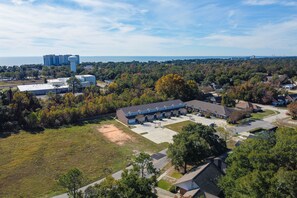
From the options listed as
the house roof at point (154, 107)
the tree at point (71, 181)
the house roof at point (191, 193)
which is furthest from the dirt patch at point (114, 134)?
the tree at point (71, 181)

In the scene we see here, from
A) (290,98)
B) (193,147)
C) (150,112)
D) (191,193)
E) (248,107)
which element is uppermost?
(290,98)

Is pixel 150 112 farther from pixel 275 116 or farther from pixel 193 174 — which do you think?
pixel 193 174

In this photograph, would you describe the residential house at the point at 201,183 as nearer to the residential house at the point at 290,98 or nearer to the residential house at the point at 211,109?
the residential house at the point at 211,109

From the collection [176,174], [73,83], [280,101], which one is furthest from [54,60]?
[176,174]

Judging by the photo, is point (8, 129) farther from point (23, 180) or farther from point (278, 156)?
point (278, 156)

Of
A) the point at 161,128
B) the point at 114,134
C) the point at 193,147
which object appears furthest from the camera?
the point at 161,128

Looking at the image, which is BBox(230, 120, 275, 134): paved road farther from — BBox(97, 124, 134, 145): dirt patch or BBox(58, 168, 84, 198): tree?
BBox(58, 168, 84, 198): tree

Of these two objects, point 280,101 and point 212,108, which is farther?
point 280,101
